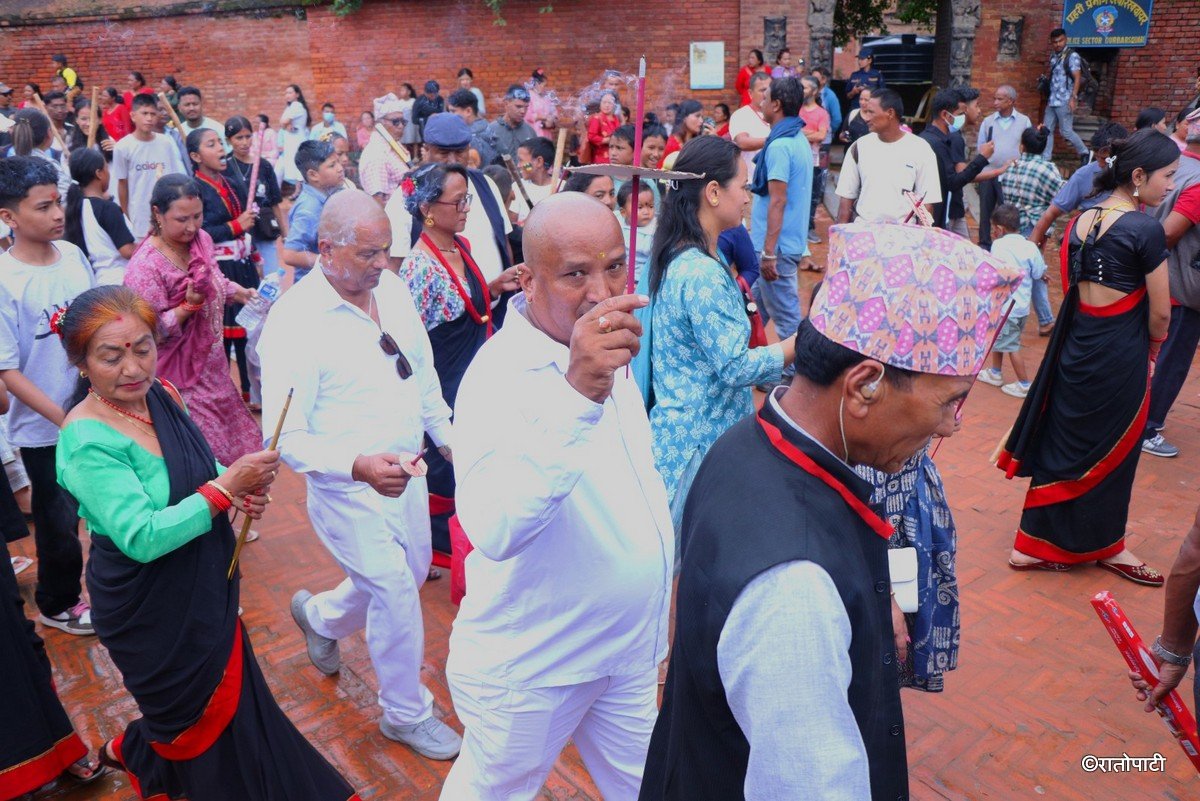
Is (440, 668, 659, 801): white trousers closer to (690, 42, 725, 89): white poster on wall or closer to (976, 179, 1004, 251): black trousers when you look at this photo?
(976, 179, 1004, 251): black trousers

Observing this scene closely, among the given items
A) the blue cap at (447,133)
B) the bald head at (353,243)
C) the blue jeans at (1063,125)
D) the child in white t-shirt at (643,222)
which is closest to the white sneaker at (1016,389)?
the child in white t-shirt at (643,222)

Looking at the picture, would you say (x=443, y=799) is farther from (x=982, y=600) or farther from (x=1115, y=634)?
(x=982, y=600)

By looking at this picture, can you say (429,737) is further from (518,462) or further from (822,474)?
(822,474)

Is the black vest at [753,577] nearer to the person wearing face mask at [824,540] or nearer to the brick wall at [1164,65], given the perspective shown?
the person wearing face mask at [824,540]

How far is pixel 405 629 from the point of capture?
3736mm

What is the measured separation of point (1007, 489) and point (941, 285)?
194 inches

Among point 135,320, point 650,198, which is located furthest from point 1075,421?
point 135,320

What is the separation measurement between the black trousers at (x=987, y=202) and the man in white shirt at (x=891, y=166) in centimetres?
346

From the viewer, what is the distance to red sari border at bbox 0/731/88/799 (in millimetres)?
3467

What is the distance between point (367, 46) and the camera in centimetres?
1836

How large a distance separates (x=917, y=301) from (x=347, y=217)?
100 inches

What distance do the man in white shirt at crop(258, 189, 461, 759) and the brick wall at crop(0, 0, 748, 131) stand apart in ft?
46.9

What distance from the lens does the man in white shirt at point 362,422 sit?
3.55 m

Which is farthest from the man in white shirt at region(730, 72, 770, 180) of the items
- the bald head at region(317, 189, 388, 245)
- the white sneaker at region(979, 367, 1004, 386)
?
the bald head at region(317, 189, 388, 245)
